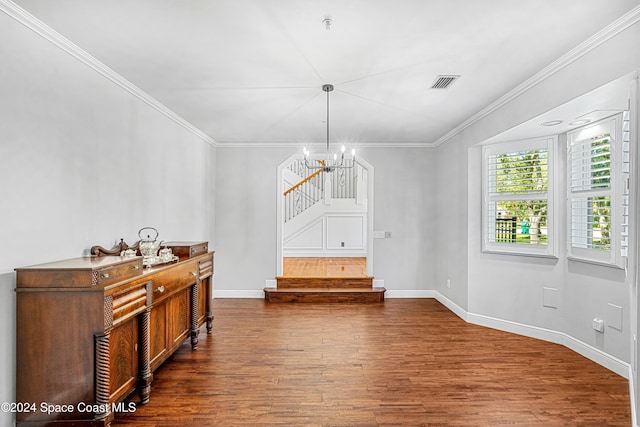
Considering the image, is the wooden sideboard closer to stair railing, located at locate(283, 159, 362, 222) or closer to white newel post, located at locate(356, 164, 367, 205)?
stair railing, located at locate(283, 159, 362, 222)

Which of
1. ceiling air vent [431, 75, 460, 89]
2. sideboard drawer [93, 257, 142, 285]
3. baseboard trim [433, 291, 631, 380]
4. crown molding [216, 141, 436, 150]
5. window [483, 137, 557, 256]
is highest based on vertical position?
ceiling air vent [431, 75, 460, 89]

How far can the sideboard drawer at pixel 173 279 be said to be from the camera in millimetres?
2961

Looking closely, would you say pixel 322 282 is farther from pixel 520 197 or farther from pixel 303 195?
pixel 303 195

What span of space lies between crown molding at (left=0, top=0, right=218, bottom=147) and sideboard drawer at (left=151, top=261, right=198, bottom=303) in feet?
5.97

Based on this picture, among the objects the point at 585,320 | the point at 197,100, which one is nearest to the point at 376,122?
the point at 197,100

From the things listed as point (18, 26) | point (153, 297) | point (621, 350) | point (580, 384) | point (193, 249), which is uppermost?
point (18, 26)

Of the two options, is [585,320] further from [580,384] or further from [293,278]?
[293,278]

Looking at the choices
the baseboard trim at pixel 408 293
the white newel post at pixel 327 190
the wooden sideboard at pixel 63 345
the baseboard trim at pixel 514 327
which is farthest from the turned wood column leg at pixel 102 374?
the white newel post at pixel 327 190

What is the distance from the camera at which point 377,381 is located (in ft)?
10.2

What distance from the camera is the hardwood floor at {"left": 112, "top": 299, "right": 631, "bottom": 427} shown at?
257 centimetres

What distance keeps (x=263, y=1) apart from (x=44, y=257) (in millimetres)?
2268

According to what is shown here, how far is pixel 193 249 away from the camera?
3992mm

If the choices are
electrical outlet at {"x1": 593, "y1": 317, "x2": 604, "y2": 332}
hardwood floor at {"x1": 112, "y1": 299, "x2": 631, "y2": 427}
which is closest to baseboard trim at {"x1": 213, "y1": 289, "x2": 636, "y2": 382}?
hardwood floor at {"x1": 112, "y1": 299, "x2": 631, "y2": 427}

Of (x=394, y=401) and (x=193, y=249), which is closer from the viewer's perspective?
(x=394, y=401)
